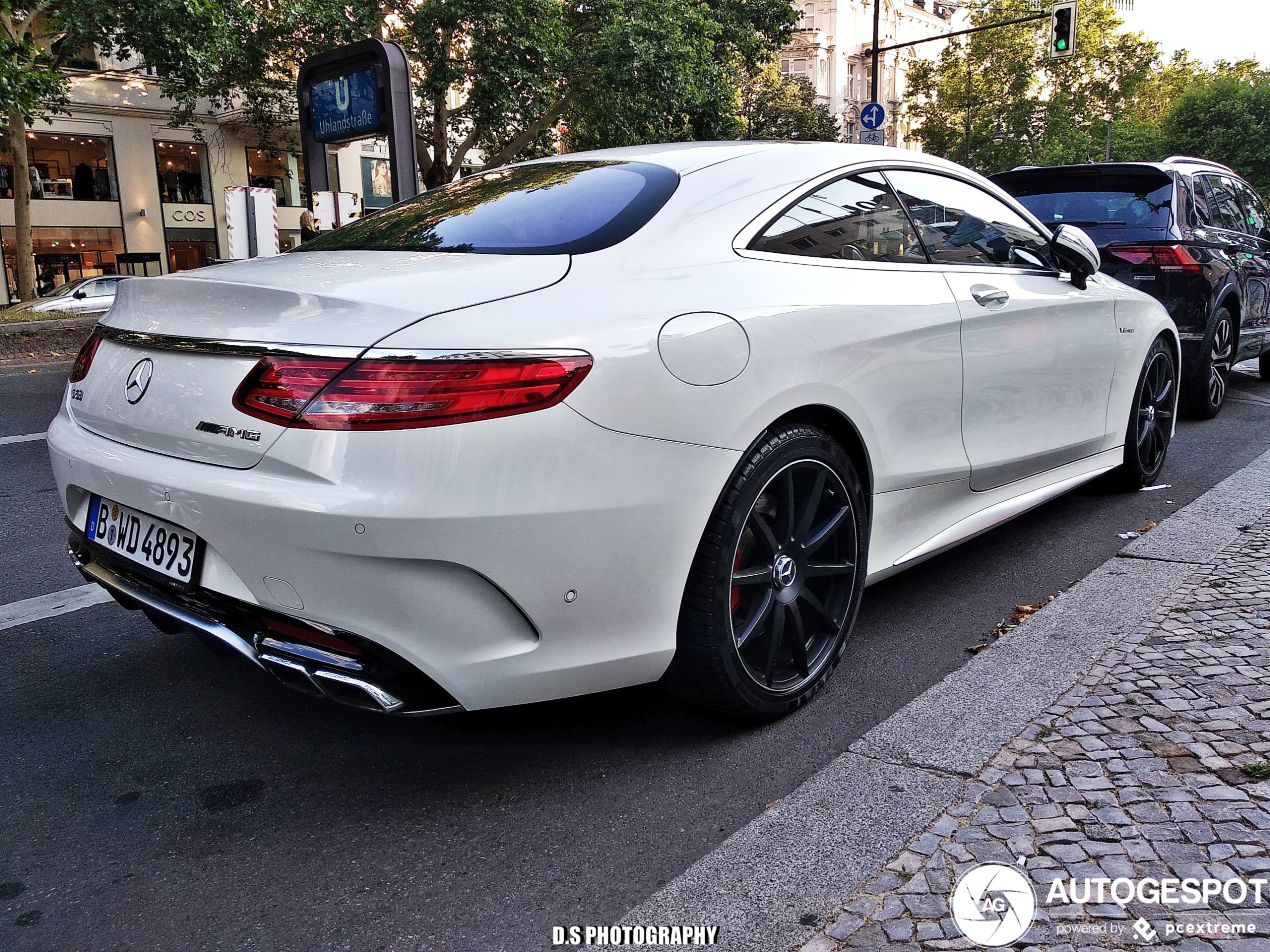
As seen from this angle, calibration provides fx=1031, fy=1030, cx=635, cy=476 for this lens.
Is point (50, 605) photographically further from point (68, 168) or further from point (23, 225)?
point (68, 168)

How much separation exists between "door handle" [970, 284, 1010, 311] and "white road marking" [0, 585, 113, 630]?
10.1 feet

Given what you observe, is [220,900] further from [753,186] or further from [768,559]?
[753,186]

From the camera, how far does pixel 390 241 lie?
9.41 feet

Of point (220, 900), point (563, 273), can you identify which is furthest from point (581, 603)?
point (220, 900)

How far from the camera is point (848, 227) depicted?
3.06 metres

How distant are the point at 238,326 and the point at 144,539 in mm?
565

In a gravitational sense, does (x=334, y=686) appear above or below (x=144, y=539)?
below

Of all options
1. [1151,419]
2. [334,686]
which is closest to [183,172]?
[1151,419]

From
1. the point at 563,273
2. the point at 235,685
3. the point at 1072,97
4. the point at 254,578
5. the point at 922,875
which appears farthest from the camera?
the point at 1072,97

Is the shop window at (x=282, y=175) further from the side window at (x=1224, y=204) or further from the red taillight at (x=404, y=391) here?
the red taillight at (x=404, y=391)

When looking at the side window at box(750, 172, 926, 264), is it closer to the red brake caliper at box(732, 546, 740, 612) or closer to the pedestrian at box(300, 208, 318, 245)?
the red brake caliper at box(732, 546, 740, 612)

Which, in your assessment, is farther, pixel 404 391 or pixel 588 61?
pixel 588 61

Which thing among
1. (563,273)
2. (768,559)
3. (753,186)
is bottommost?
(768,559)

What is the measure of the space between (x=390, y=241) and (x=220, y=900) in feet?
5.62
